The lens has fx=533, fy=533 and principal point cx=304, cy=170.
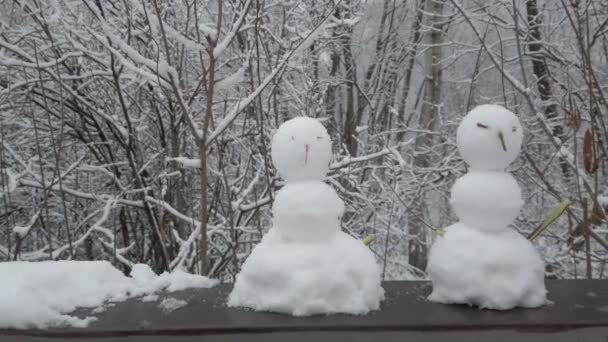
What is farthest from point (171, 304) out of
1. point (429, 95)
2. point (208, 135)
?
point (429, 95)

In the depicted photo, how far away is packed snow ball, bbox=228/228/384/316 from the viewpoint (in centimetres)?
113

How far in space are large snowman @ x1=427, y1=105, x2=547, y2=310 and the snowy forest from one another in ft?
3.06

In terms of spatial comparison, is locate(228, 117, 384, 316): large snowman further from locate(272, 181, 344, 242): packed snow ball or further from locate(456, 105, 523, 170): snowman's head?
locate(456, 105, 523, 170): snowman's head

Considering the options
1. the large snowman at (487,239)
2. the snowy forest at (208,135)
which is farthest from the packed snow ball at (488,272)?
the snowy forest at (208,135)

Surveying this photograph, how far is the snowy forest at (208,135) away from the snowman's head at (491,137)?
921mm

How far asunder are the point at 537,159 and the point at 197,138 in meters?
3.55

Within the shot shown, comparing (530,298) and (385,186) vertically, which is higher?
(385,186)

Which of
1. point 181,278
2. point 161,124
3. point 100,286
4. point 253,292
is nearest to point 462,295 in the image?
point 253,292

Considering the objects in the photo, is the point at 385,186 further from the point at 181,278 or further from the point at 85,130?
the point at 181,278

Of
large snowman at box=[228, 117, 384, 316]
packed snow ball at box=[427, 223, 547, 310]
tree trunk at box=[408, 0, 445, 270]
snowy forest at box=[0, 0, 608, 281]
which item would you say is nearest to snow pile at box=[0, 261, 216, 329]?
large snowman at box=[228, 117, 384, 316]

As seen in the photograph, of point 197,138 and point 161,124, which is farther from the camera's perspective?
point 161,124

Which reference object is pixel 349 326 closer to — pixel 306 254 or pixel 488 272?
pixel 306 254

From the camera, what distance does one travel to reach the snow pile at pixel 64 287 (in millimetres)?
1117

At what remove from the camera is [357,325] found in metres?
1.06
